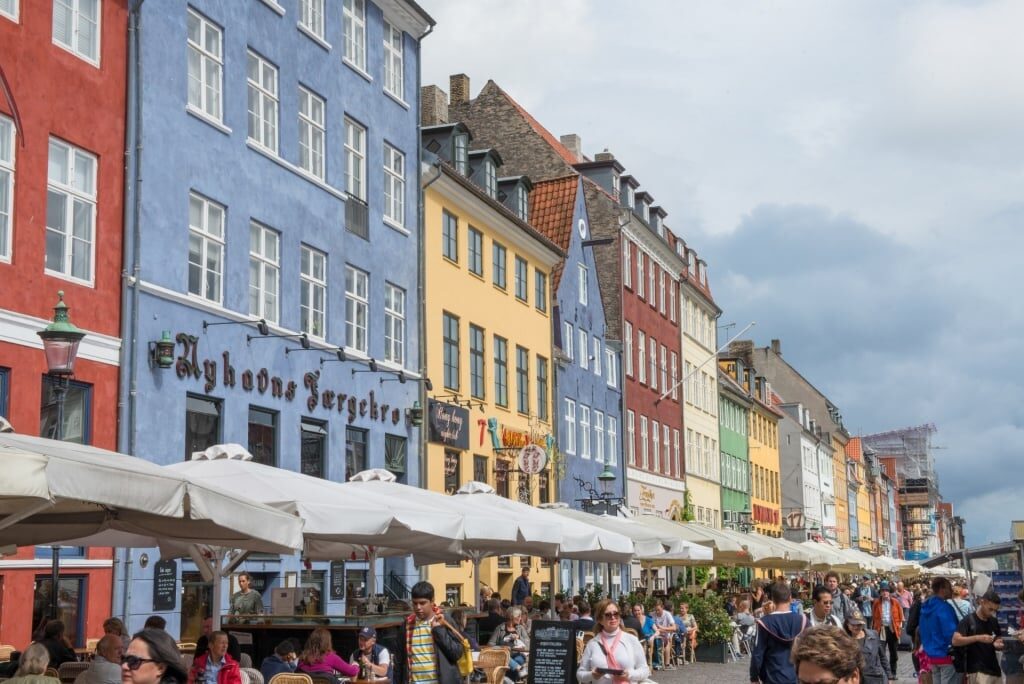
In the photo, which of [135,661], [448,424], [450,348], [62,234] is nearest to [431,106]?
[450,348]

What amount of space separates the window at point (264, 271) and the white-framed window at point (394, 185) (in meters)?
4.97

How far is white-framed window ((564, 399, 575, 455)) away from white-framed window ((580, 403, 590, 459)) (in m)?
0.87

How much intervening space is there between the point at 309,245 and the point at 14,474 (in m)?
17.3

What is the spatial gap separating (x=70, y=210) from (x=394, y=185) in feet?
36.9

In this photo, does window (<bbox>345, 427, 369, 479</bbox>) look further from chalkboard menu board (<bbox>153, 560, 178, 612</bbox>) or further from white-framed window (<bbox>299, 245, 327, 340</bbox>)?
chalkboard menu board (<bbox>153, 560, 178, 612</bbox>)

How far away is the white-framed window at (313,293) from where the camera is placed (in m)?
24.5

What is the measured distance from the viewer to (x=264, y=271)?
2323 centimetres

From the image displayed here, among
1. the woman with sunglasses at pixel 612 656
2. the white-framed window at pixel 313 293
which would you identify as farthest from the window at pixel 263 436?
the woman with sunglasses at pixel 612 656

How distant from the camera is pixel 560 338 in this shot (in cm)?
4003

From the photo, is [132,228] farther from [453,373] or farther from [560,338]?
[560,338]

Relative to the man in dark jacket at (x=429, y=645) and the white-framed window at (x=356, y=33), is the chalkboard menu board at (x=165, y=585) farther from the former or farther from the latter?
the white-framed window at (x=356, y=33)

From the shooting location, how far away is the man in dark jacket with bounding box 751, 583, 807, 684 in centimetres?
984

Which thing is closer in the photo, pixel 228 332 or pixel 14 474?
pixel 14 474

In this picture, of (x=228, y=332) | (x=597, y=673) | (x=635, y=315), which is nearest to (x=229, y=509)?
(x=597, y=673)
